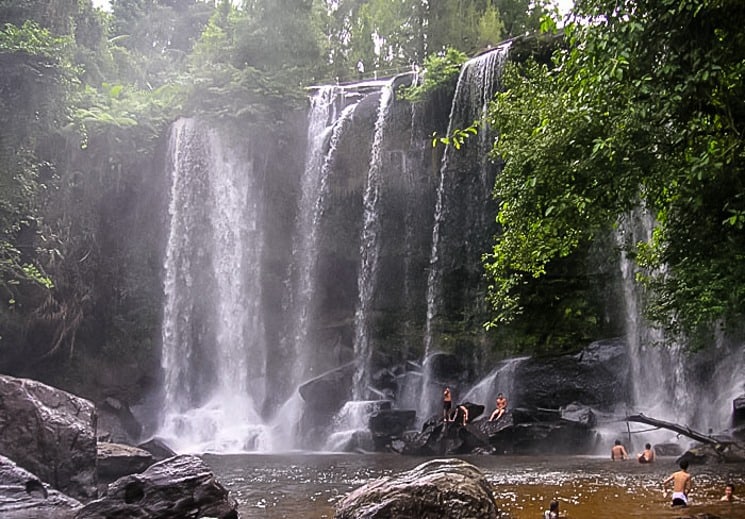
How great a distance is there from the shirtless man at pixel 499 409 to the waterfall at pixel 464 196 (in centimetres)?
405

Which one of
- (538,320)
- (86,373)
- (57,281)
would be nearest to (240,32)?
(57,281)

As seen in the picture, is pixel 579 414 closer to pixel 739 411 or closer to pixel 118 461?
pixel 739 411

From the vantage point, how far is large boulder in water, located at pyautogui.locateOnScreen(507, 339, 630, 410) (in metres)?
20.8

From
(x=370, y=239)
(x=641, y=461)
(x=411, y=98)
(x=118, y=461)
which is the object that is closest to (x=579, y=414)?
(x=641, y=461)

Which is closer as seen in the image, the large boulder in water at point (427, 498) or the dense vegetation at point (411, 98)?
the dense vegetation at point (411, 98)

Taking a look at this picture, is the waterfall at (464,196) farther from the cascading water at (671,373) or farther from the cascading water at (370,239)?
the cascading water at (671,373)

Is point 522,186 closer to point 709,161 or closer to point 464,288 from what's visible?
point 709,161

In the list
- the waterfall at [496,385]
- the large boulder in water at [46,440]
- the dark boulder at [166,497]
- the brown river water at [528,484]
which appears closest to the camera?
the dark boulder at [166,497]

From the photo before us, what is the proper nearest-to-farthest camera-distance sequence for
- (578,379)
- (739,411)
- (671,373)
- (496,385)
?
(739,411) → (671,373) → (578,379) → (496,385)

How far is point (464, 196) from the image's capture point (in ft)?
80.6

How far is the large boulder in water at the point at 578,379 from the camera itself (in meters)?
20.8

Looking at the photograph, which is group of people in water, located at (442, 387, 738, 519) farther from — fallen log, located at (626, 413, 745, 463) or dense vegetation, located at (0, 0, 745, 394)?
dense vegetation, located at (0, 0, 745, 394)

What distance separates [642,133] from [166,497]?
22.7 feet

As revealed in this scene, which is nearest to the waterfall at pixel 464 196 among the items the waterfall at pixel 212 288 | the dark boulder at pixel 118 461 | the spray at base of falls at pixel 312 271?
the spray at base of falls at pixel 312 271
